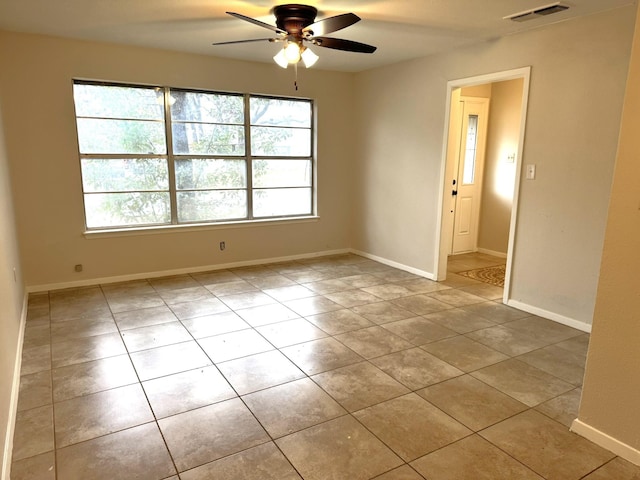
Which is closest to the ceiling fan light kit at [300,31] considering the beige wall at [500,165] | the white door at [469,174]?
the white door at [469,174]

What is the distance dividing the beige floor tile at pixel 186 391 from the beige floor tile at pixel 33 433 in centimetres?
50

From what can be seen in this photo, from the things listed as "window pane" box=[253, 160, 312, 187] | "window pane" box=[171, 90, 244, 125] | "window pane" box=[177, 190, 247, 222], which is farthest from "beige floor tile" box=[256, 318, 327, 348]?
"window pane" box=[171, 90, 244, 125]

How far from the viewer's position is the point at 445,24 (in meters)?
3.55

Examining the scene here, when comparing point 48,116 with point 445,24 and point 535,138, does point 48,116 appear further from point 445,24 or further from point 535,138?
point 535,138

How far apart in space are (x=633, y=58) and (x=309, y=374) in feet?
7.85

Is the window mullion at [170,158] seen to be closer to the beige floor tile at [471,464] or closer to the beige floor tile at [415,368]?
the beige floor tile at [415,368]

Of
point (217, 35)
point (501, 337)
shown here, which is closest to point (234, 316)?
point (501, 337)

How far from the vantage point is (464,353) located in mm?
3084

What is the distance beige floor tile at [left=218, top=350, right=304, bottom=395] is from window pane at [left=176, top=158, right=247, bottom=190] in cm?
280

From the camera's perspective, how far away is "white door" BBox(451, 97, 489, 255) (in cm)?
584

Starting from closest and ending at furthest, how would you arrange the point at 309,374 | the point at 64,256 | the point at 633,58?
the point at 633,58 < the point at 309,374 < the point at 64,256

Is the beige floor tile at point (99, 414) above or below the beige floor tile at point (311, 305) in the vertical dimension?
below

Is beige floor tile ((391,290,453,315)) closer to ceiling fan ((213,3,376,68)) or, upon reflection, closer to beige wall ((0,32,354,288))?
beige wall ((0,32,354,288))

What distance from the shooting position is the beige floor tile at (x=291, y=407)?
2252 mm
